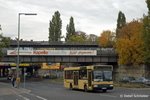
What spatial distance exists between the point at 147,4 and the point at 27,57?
32.4m

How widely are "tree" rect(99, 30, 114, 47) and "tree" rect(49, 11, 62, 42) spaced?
26384 mm

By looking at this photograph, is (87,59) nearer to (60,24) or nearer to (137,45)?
(137,45)

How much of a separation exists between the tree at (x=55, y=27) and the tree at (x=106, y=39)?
26384mm

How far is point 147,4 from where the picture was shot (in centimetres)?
8050

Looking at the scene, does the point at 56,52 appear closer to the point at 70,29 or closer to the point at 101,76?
the point at 101,76

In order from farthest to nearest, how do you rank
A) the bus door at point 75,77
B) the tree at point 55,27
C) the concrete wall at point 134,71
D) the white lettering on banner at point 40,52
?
the tree at point 55,27
the white lettering on banner at point 40,52
the concrete wall at point 134,71
the bus door at point 75,77

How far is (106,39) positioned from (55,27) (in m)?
29.5

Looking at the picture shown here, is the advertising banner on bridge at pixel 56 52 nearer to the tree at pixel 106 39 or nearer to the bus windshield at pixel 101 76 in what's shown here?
the tree at pixel 106 39

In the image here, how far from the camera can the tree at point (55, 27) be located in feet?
476

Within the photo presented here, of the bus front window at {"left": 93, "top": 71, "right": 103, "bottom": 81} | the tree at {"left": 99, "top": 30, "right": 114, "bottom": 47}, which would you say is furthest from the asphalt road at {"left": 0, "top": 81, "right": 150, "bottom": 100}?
the tree at {"left": 99, "top": 30, "right": 114, "bottom": 47}

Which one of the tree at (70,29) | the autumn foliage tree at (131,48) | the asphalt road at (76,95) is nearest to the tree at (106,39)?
the autumn foliage tree at (131,48)

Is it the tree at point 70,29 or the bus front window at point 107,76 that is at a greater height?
the tree at point 70,29

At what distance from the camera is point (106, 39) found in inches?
4712

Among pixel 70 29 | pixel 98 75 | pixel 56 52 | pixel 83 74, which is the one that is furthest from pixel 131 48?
pixel 70 29
